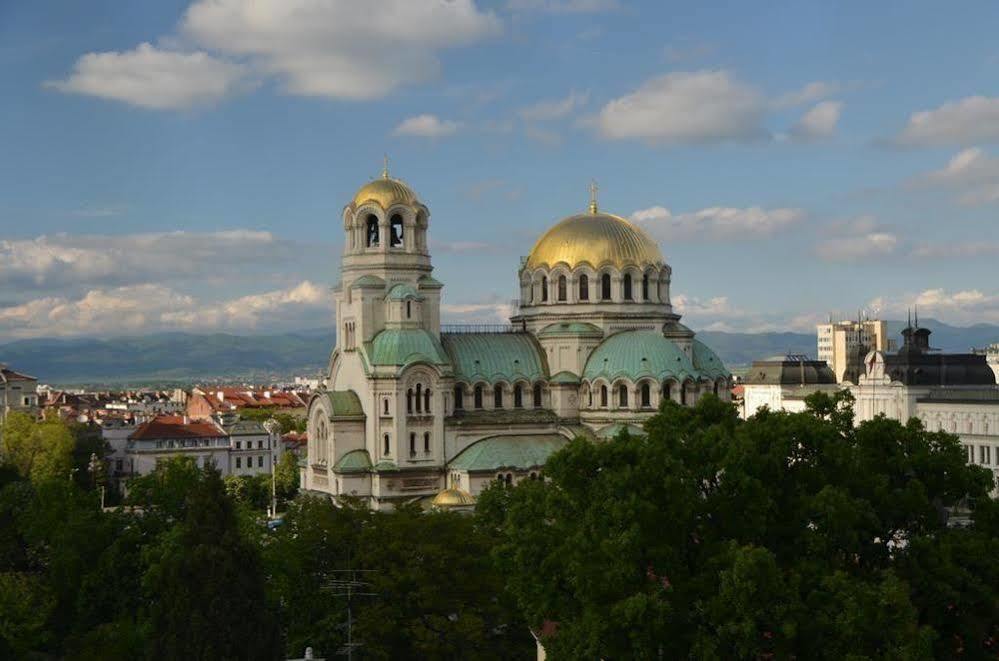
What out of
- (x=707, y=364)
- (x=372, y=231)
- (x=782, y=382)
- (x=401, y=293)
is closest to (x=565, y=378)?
(x=707, y=364)

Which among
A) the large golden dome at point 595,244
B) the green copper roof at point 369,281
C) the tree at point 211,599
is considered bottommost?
the tree at point 211,599

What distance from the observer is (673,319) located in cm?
7581

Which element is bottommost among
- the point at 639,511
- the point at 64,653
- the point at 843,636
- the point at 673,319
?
the point at 64,653

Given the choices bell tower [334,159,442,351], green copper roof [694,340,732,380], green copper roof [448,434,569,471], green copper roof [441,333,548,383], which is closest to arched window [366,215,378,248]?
bell tower [334,159,442,351]

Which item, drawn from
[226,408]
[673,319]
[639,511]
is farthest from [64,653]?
[226,408]

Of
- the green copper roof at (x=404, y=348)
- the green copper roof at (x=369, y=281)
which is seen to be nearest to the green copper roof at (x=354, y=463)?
the green copper roof at (x=404, y=348)

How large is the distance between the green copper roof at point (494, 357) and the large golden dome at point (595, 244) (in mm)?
4726

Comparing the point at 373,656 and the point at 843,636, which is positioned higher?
the point at 843,636

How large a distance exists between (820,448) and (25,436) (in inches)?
2796

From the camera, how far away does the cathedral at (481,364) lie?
220 feet

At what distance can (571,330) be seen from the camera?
72562 mm

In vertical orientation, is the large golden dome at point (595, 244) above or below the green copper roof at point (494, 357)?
above

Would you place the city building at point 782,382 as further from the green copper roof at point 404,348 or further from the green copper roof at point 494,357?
the green copper roof at point 404,348

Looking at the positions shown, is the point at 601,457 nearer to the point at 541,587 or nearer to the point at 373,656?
the point at 541,587
